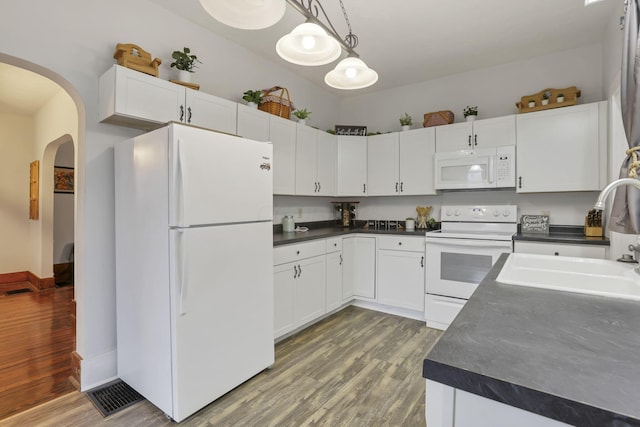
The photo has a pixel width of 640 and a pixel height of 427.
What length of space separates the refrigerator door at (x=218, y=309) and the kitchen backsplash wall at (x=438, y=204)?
138cm

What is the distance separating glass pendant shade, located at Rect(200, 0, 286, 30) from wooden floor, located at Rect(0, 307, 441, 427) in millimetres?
2075

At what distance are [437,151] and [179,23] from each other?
2.78 metres

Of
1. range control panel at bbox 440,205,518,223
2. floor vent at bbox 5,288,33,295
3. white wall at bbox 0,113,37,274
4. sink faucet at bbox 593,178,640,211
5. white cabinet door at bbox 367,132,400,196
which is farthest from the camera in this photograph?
white wall at bbox 0,113,37,274

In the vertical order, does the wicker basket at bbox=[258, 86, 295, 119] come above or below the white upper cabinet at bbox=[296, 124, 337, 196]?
above

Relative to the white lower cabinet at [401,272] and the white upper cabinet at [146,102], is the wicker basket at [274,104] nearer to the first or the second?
the white upper cabinet at [146,102]

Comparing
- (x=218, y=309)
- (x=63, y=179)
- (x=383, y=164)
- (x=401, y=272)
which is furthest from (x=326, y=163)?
(x=63, y=179)

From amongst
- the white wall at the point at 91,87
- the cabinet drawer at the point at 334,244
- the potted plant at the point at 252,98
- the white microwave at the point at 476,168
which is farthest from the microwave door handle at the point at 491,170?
the white wall at the point at 91,87

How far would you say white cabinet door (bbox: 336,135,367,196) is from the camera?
13.1ft

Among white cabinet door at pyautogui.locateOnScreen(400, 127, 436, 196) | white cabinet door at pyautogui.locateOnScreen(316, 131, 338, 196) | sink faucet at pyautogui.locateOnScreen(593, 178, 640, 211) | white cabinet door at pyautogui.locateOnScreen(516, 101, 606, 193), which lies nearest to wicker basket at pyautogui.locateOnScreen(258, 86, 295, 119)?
white cabinet door at pyautogui.locateOnScreen(316, 131, 338, 196)

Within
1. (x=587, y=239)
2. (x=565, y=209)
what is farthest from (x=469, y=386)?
(x=565, y=209)

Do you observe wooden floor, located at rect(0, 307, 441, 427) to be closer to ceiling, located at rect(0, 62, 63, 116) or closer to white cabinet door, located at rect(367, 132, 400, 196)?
white cabinet door, located at rect(367, 132, 400, 196)

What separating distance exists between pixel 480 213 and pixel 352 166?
1.56 metres

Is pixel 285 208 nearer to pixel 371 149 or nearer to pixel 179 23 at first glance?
pixel 371 149

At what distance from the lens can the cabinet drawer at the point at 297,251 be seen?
269 cm
